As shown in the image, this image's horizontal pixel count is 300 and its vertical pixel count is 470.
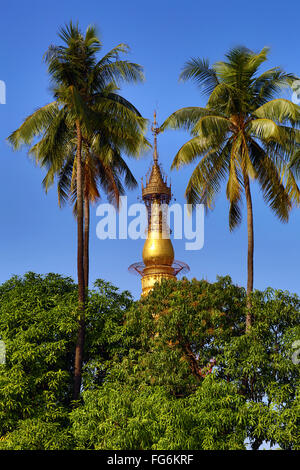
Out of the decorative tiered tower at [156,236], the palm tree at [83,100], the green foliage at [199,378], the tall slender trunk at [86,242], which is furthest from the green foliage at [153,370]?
the decorative tiered tower at [156,236]

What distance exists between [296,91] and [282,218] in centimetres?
437

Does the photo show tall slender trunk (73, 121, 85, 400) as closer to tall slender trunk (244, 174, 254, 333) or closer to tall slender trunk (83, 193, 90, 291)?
tall slender trunk (83, 193, 90, 291)

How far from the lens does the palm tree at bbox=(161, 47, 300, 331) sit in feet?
75.4

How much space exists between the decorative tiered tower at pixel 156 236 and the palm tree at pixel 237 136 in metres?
17.7

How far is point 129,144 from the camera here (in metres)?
26.1

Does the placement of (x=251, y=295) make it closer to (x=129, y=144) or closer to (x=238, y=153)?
(x=238, y=153)

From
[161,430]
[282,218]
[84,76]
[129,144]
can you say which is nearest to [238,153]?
[282,218]

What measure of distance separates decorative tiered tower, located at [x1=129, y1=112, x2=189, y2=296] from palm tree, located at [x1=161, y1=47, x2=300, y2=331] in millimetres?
17721

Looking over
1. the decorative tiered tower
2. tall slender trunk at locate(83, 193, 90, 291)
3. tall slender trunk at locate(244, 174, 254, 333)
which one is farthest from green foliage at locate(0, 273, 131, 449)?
the decorative tiered tower

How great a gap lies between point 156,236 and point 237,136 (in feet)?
66.7

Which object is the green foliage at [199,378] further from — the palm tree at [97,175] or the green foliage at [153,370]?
the palm tree at [97,175]

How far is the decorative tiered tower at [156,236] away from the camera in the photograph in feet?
139

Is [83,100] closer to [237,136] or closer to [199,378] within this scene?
[237,136]

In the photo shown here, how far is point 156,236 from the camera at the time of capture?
43.4 metres
